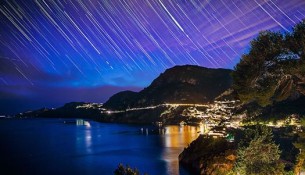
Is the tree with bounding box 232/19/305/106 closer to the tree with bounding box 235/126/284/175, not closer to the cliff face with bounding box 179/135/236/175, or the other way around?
the tree with bounding box 235/126/284/175

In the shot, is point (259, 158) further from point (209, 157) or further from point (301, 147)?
point (209, 157)

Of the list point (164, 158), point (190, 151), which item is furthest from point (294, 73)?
point (164, 158)

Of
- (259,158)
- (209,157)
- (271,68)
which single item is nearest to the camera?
(271,68)

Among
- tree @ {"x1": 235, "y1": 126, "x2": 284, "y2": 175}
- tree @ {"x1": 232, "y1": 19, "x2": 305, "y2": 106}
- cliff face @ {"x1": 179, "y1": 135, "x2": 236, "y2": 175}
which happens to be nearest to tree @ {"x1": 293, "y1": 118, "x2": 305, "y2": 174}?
tree @ {"x1": 235, "y1": 126, "x2": 284, "y2": 175}

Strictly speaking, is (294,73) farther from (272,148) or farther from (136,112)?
(136,112)

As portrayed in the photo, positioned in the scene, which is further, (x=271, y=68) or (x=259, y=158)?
(x=259, y=158)

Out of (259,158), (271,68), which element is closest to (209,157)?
(259,158)

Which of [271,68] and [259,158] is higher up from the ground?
[271,68]

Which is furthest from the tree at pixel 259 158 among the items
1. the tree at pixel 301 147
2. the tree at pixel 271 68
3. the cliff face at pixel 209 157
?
the cliff face at pixel 209 157

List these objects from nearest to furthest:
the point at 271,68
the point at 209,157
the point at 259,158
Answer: the point at 271,68 → the point at 259,158 → the point at 209,157
